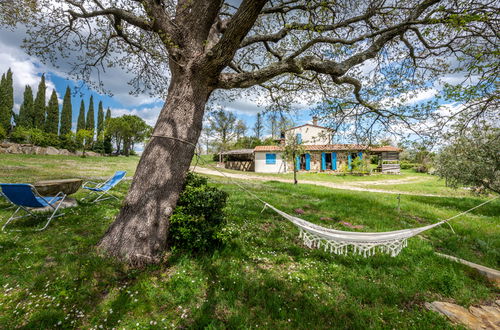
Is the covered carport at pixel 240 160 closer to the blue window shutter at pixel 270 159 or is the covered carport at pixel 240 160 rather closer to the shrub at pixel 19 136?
the blue window shutter at pixel 270 159

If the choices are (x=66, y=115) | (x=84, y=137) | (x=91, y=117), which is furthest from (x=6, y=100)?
(x=84, y=137)

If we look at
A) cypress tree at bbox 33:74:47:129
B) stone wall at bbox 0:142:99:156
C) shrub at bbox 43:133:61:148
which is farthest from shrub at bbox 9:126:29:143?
cypress tree at bbox 33:74:47:129

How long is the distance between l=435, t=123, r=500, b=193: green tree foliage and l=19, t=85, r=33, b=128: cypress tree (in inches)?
2052

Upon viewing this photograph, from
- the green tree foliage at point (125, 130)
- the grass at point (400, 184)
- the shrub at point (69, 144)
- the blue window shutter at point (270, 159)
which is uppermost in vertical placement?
the green tree foliage at point (125, 130)

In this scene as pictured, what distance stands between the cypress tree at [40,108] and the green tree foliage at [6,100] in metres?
2.80

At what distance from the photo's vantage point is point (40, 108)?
3472cm

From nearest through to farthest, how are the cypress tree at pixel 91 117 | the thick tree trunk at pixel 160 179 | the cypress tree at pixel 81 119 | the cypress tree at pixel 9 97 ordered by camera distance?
the thick tree trunk at pixel 160 179 → the cypress tree at pixel 9 97 → the cypress tree at pixel 81 119 → the cypress tree at pixel 91 117

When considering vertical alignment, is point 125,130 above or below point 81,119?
below

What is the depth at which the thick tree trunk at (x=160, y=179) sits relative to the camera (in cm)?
294

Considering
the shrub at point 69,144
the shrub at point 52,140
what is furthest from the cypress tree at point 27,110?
the shrub at point 69,144

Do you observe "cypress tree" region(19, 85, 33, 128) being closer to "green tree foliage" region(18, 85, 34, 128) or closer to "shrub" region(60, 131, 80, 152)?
"green tree foliage" region(18, 85, 34, 128)

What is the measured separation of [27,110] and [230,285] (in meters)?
50.5

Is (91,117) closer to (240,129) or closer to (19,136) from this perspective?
(19,136)

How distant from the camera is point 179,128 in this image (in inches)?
131
